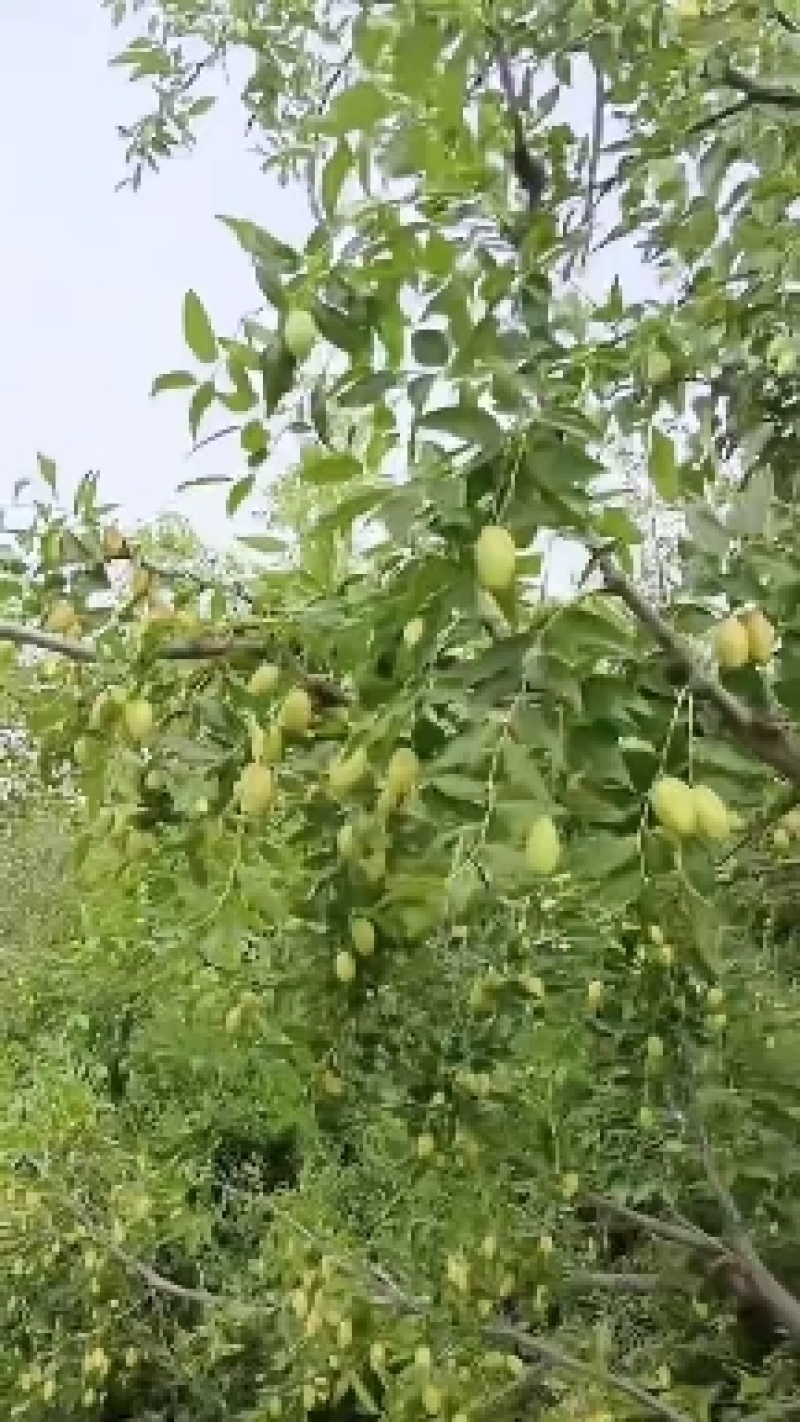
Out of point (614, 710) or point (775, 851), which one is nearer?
point (614, 710)

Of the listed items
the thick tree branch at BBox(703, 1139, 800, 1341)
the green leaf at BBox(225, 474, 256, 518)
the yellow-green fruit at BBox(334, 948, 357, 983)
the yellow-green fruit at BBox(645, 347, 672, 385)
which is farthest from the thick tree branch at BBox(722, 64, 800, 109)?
the thick tree branch at BBox(703, 1139, 800, 1341)

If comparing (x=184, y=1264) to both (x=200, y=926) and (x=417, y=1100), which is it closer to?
(x=417, y=1100)

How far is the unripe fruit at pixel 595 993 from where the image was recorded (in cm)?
190

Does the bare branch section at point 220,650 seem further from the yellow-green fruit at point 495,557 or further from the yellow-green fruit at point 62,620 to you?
the yellow-green fruit at point 495,557

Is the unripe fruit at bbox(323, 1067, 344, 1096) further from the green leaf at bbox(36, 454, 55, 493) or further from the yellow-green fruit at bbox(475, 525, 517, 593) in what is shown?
the yellow-green fruit at bbox(475, 525, 517, 593)

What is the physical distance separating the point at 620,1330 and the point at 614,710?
225 centimetres

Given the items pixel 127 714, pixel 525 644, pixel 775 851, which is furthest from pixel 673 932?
pixel 525 644

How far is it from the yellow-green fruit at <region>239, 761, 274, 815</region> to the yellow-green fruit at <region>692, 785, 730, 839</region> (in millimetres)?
298

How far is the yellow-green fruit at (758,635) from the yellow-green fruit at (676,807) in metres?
0.09

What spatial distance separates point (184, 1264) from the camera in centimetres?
427

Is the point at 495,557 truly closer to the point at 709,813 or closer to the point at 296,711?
the point at 709,813

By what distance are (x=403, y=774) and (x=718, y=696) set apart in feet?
0.59

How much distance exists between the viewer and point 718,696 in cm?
89

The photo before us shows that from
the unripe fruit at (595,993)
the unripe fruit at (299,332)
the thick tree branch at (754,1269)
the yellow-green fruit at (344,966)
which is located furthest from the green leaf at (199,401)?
the thick tree branch at (754,1269)
